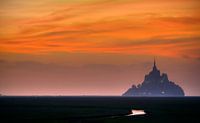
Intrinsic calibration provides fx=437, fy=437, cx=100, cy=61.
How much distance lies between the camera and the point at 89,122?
72.8 meters

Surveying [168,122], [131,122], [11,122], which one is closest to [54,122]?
[11,122]

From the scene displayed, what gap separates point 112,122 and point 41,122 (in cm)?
1227

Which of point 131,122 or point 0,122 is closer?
point 0,122

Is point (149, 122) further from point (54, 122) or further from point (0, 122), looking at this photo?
point (0, 122)

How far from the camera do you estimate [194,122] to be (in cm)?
7506

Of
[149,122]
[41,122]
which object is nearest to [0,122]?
[41,122]

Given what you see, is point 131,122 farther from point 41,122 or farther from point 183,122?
point 41,122

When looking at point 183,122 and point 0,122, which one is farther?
point 183,122

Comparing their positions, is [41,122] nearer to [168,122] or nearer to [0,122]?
Answer: [0,122]

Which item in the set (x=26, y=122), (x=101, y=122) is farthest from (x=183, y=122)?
(x=26, y=122)

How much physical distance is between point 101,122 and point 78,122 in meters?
4.11

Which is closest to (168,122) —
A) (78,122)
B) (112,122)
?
(112,122)

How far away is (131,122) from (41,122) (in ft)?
51.9

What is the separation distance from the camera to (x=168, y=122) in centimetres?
7612
